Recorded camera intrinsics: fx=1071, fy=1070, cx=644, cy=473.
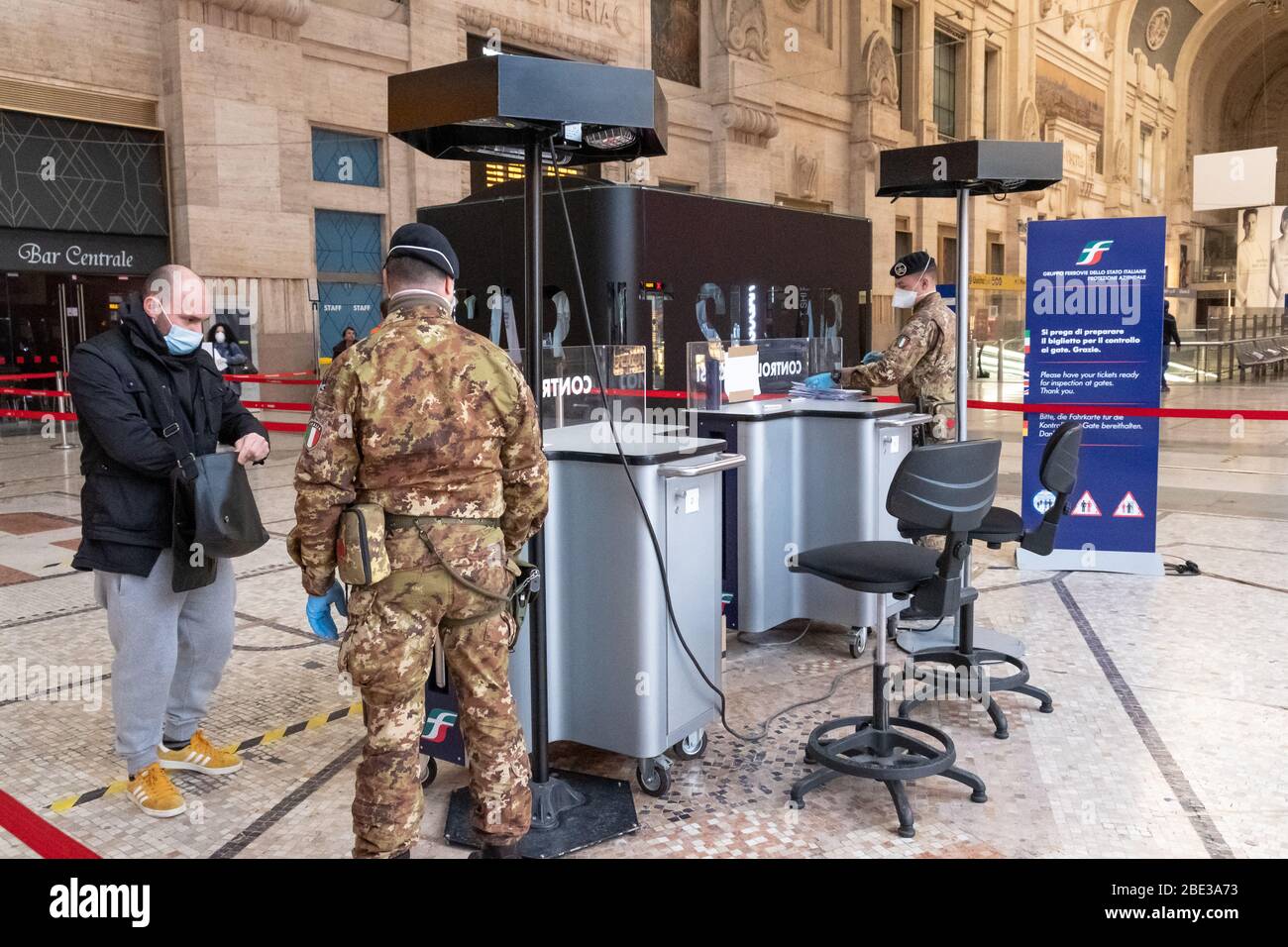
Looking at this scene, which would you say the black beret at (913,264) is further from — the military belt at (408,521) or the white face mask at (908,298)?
the military belt at (408,521)

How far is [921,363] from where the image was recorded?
550 cm

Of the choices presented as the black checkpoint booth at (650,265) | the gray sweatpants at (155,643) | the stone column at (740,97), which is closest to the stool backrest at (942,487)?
the gray sweatpants at (155,643)

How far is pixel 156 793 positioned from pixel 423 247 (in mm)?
1917

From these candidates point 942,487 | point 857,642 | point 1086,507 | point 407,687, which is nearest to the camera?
point 407,687

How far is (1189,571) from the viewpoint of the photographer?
245 inches

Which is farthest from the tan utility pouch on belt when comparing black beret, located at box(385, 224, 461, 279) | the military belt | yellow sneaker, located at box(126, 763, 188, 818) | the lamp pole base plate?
yellow sneaker, located at box(126, 763, 188, 818)

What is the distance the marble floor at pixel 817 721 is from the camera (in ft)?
10.2

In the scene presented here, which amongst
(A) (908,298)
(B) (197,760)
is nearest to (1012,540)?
(A) (908,298)

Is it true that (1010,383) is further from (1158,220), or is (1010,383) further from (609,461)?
(609,461)

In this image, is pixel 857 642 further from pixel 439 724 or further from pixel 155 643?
pixel 155 643

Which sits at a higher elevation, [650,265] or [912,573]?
[650,265]

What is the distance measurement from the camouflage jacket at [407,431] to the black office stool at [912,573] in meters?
1.27

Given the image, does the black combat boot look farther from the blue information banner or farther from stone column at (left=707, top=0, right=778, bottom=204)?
stone column at (left=707, top=0, right=778, bottom=204)
